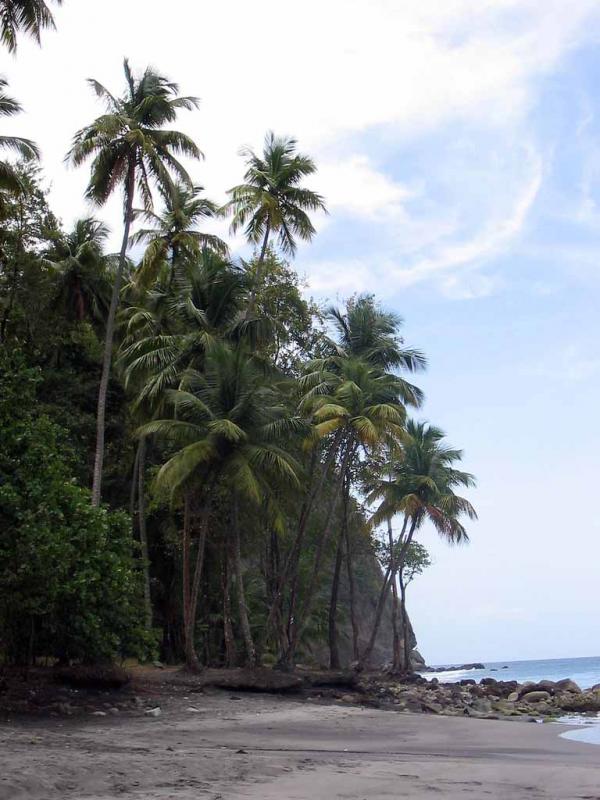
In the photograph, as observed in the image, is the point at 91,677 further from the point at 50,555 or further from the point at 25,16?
the point at 25,16

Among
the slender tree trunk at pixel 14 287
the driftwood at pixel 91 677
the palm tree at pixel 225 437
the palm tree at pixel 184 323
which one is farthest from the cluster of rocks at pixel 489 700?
the slender tree trunk at pixel 14 287

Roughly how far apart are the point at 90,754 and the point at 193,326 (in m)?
16.9

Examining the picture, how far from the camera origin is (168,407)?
894 inches

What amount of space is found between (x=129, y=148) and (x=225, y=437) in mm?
7623

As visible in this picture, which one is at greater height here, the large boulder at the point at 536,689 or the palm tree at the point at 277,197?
the palm tree at the point at 277,197

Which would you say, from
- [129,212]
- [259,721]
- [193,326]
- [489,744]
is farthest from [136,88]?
[489,744]

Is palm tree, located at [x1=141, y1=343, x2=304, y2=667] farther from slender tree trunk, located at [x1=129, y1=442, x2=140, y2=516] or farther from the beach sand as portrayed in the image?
the beach sand

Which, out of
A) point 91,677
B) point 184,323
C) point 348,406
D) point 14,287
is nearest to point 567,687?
point 348,406

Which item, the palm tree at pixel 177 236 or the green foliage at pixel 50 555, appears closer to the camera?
the green foliage at pixel 50 555

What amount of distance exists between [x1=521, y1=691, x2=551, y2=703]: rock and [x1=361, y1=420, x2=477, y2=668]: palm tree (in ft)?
20.9

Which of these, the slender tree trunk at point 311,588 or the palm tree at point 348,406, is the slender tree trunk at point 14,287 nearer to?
the palm tree at point 348,406

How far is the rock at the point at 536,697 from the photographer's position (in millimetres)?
28297

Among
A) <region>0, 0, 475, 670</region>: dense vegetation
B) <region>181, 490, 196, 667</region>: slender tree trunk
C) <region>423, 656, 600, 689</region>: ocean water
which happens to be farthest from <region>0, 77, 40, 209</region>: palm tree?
<region>423, 656, 600, 689</region>: ocean water

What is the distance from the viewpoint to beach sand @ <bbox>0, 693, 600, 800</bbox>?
730 cm
